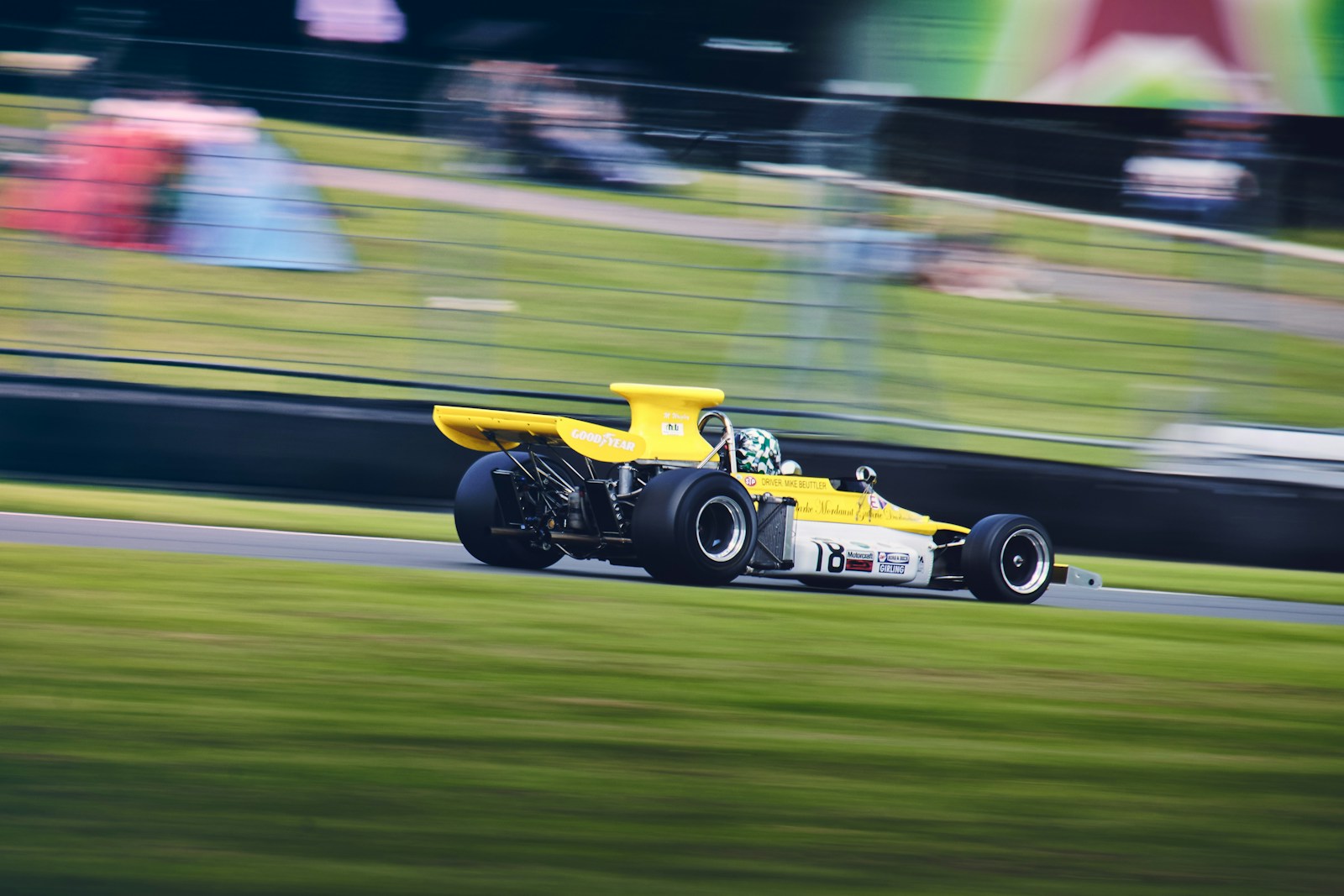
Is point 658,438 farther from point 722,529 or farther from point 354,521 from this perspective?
point 354,521

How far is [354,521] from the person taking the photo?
9523mm

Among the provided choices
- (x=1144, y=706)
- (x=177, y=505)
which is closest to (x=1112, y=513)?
(x=1144, y=706)

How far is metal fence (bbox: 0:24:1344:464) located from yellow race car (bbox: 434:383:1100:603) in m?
2.33

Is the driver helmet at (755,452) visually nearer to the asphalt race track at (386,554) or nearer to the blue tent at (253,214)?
the asphalt race track at (386,554)

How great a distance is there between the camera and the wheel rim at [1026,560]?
8312mm

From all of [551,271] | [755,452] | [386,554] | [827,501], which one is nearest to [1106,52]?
[551,271]

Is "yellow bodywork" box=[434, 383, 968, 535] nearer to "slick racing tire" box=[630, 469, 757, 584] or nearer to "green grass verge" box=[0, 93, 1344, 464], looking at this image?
"slick racing tire" box=[630, 469, 757, 584]

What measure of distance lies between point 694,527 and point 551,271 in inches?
153

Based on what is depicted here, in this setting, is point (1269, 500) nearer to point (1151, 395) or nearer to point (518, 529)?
point (1151, 395)

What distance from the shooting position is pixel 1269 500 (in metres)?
10.0

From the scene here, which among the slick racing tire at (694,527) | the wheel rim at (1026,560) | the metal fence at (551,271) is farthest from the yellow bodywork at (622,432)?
the metal fence at (551,271)

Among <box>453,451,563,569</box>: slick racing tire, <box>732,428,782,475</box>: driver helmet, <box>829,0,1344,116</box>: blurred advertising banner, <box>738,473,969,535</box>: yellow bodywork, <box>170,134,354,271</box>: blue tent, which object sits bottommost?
<box>453,451,563,569</box>: slick racing tire

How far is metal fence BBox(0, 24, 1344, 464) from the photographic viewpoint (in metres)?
10.6

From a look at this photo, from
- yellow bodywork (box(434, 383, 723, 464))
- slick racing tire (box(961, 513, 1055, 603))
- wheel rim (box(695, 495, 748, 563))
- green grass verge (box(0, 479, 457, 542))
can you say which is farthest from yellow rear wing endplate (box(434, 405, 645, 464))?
slick racing tire (box(961, 513, 1055, 603))
